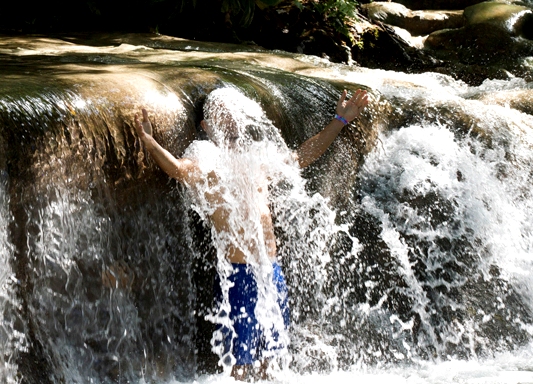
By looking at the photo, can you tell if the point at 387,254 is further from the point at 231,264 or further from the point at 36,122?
the point at 36,122

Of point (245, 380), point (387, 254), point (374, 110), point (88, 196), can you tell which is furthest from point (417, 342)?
point (88, 196)

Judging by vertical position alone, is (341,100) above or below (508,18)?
below

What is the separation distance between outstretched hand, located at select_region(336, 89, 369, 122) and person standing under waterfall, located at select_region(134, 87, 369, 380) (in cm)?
71

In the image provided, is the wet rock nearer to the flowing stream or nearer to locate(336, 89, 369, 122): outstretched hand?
the flowing stream

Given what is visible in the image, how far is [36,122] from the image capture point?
134 inches

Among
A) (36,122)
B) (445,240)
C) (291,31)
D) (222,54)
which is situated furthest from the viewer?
(291,31)

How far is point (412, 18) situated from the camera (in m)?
13.0

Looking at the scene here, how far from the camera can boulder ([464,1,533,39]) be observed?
459 inches

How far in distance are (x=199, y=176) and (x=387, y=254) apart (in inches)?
57.9

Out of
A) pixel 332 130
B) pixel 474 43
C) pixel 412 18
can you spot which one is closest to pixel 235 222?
pixel 332 130

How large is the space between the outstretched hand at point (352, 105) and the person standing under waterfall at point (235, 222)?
707 millimetres

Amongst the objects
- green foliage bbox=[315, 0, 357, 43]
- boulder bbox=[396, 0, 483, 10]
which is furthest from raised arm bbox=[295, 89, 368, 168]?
boulder bbox=[396, 0, 483, 10]

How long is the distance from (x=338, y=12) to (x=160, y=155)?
21.3 feet

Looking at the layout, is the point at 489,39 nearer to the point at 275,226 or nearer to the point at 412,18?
the point at 412,18
